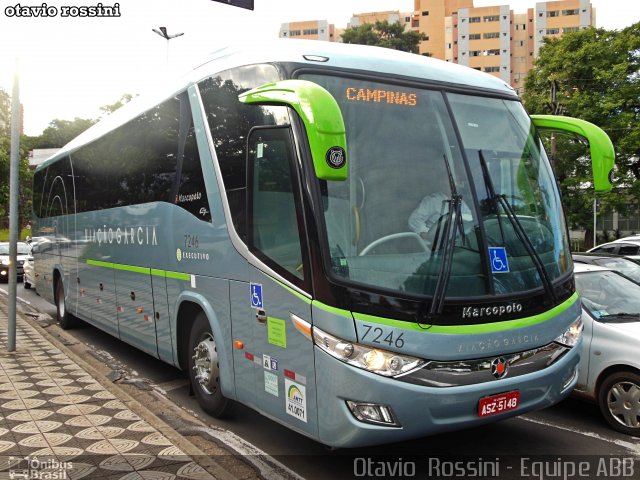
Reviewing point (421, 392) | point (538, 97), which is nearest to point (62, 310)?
point (421, 392)

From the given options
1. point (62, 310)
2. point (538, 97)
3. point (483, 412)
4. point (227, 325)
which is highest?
point (538, 97)

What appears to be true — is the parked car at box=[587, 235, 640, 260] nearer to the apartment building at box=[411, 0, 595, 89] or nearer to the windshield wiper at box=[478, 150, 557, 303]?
the windshield wiper at box=[478, 150, 557, 303]

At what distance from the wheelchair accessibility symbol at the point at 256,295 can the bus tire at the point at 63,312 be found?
7.80 m

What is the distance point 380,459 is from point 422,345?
142cm

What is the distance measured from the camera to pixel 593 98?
3212 cm

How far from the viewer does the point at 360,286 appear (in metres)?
3.85

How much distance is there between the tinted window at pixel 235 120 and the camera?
4633 millimetres

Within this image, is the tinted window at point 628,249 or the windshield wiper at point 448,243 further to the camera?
the tinted window at point 628,249

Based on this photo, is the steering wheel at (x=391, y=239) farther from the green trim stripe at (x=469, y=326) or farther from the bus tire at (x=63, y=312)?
the bus tire at (x=63, y=312)

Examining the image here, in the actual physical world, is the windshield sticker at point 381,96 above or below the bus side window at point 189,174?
above

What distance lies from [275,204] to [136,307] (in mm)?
3897

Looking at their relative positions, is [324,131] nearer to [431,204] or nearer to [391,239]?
[391,239]

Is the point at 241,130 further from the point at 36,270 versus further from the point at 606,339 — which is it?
the point at 36,270

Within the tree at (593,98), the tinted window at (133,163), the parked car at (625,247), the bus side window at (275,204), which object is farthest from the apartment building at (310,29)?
the bus side window at (275,204)
